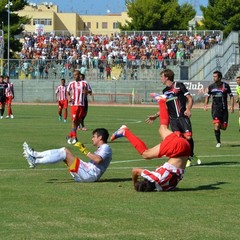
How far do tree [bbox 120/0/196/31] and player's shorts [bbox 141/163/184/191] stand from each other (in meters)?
78.0

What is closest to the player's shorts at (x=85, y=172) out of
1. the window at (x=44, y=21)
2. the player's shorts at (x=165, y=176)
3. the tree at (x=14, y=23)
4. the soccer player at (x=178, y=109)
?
the player's shorts at (x=165, y=176)

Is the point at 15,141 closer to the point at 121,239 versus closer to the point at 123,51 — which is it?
the point at 121,239

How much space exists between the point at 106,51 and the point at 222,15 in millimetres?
19150

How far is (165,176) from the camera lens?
1334cm

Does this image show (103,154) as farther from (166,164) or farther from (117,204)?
(117,204)

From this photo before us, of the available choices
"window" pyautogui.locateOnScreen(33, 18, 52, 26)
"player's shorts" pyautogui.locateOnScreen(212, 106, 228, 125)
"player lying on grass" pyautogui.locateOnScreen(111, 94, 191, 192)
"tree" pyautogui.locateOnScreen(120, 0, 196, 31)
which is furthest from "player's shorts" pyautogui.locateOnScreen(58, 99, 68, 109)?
"window" pyautogui.locateOnScreen(33, 18, 52, 26)

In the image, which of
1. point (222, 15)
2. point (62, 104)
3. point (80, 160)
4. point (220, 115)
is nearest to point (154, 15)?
point (222, 15)

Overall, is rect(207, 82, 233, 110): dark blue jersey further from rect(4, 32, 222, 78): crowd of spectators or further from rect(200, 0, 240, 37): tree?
rect(200, 0, 240, 37): tree

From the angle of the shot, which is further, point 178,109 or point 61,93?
point 61,93

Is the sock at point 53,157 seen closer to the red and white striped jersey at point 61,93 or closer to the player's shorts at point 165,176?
the player's shorts at point 165,176

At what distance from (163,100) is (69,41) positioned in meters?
61.1

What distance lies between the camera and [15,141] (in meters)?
25.0

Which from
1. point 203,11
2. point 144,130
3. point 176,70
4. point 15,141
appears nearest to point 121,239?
point 15,141

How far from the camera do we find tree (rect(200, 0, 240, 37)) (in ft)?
281
